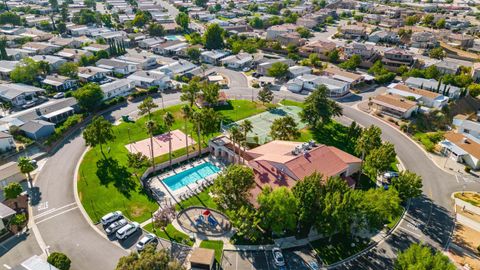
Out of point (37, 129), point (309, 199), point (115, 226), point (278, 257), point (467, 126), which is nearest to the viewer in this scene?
point (278, 257)

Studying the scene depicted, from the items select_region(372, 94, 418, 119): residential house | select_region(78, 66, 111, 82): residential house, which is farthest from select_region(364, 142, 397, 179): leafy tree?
select_region(78, 66, 111, 82): residential house

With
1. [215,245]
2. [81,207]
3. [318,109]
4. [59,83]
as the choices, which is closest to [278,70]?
[318,109]

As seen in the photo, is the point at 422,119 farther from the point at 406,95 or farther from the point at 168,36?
the point at 168,36

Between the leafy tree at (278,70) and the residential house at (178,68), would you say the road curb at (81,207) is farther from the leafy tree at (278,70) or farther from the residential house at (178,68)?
the leafy tree at (278,70)

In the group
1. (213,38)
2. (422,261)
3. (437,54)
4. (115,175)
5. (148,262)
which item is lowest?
(115,175)

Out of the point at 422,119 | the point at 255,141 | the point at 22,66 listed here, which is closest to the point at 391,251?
the point at 255,141

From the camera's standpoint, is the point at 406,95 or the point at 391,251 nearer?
the point at 391,251

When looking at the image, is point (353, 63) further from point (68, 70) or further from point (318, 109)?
point (68, 70)
